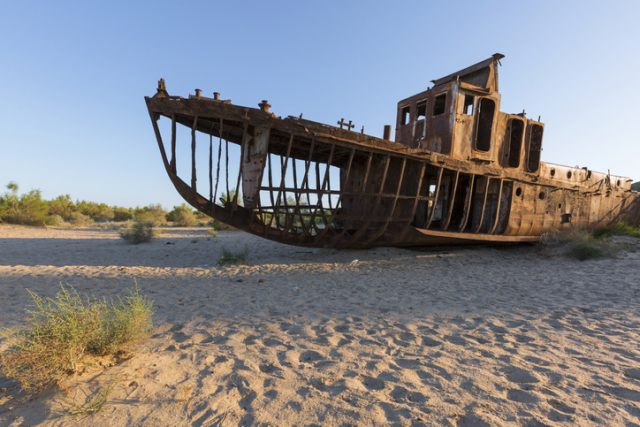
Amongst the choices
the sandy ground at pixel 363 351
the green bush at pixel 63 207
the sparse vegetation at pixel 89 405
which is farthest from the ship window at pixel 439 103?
the green bush at pixel 63 207

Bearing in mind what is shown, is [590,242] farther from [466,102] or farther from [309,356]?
[309,356]

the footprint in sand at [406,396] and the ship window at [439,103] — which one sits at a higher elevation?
the ship window at [439,103]

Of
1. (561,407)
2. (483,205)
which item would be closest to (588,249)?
(483,205)

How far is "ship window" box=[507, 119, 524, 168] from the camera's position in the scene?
8.70 meters

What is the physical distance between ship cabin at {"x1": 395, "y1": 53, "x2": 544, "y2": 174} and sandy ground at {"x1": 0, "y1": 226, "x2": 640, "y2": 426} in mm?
3193

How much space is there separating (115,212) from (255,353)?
93.3ft

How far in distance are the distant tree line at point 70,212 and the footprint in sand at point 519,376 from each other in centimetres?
1275

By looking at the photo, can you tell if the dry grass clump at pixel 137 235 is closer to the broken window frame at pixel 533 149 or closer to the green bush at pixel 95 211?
the broken window frame at pixel 533 149

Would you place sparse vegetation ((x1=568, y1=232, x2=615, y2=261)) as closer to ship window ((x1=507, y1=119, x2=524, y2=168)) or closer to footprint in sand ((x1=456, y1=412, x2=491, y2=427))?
ship window ((x1=507, y1=119, x2=524, y2=168))

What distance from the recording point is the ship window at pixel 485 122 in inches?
318

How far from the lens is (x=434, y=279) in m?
5.83

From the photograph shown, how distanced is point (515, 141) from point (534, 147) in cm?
73

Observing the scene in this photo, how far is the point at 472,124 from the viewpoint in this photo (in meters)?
7.71

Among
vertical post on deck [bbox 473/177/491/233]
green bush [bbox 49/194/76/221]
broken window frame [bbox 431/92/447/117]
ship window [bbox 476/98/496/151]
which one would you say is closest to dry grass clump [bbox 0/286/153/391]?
vertical post on deck [bbox 473/177/491/233]
